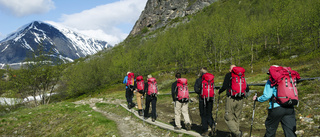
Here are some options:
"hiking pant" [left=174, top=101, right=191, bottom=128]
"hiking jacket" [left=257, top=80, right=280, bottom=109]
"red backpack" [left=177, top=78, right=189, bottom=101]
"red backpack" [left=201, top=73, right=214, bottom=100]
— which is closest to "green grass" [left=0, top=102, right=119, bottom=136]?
"hiking pant" [left=174, top=101, right=191, bottom=128]

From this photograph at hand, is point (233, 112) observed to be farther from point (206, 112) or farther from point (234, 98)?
point (206, 112)

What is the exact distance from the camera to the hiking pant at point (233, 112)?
6531mm

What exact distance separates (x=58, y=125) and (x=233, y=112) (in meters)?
13.2

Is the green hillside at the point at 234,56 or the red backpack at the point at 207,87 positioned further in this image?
the green hillside at the point at 234,56

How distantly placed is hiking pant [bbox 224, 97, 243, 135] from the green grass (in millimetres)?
5873

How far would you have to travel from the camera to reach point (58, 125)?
43.6ft

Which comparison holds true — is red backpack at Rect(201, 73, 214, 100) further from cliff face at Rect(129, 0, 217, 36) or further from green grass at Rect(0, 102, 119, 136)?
cliff face at Rect(129, 0, 217, 36)

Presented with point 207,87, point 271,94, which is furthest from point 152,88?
point 271,94

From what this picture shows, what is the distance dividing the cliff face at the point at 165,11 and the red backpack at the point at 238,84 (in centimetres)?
16083

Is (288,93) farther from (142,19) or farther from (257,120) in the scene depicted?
(142,19)

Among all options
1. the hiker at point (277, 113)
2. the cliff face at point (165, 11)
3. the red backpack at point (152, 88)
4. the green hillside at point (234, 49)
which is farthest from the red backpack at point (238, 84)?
the cliff face at point (165, 11)

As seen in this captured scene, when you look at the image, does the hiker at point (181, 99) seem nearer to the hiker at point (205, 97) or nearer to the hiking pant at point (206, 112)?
the hiker at point (205, 97)

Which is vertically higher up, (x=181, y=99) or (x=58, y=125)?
(x=181, y=99)

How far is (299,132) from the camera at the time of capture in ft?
23.1
